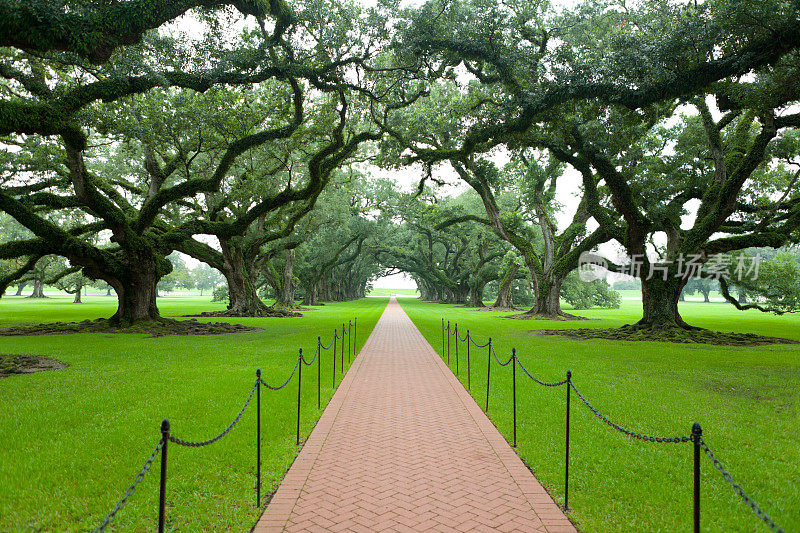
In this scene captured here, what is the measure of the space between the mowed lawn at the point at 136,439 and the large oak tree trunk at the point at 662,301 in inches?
574

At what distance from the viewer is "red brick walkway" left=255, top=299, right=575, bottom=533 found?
12.9 ft

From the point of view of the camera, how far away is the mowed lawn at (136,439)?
4151 mm

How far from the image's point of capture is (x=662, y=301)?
19453 mm

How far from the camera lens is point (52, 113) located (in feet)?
34.9

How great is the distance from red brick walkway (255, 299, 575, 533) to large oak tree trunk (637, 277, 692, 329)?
48.4 ft

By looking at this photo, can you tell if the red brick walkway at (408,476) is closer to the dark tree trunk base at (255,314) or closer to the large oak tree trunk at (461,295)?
the dark tree trunk base at (255,314)

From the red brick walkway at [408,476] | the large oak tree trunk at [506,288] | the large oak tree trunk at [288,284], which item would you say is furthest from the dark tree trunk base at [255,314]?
the red brick walkway at [408,476]

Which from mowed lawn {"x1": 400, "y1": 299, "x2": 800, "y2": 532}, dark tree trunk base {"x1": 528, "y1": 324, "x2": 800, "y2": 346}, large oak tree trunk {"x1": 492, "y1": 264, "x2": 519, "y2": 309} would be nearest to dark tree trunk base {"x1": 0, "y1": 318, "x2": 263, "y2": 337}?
mowed lawn {"x1": 400, "y1": 299, "x2": 800, "y2": 532}

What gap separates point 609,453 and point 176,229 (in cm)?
2091

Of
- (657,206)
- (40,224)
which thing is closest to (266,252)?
(40,224)

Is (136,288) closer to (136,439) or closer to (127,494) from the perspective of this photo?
(136,439)

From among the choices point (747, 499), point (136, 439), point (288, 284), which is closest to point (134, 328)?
point (136, 439)

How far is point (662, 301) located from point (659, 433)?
15021 millimetres

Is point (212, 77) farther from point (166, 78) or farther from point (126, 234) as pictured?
point (126, 234)
